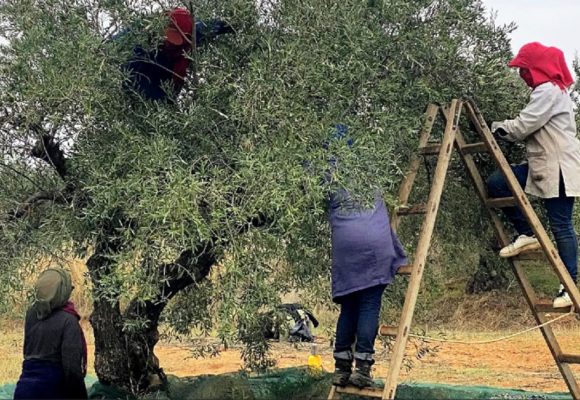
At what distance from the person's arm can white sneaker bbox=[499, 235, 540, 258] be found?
365cm

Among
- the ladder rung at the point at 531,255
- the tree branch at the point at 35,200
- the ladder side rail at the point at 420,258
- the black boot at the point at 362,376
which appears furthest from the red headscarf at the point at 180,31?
the ladder rung at the point at 531,255

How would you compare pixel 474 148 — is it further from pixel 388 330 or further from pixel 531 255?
pixel 388 330


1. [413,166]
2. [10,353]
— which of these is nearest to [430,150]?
[413,166]

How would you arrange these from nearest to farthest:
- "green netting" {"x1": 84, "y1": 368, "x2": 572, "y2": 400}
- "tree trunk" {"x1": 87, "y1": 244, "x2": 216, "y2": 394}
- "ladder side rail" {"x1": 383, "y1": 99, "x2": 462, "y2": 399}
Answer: "ladder side rail" {"x1": 383, "y1": 99, "x2": 462, "y2": 399}, "tree trunk" {"x1": 87, "y1": 244, "x2": 216, "y2": 394}, "green netting" {"x1": 84, "y1": 368, "x2": 572, "y2": 400}

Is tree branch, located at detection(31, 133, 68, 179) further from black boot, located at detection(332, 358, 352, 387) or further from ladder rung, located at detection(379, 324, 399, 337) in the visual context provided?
ladder rung, located at detection(379, 324, 399, 337)

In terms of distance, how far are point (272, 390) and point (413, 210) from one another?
10.1ft

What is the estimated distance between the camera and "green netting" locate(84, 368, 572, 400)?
26.5ft

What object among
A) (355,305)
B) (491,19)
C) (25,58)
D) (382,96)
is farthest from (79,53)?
(491,19)

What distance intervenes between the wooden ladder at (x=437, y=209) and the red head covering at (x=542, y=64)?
20.8 inches

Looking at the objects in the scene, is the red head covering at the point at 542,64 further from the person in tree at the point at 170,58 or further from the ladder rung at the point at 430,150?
the person in tree at the point at 170,58

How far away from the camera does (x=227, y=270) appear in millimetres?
5578

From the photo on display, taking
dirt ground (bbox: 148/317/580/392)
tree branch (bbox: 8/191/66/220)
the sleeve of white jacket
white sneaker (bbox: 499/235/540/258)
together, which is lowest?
dirt ground (bbox: 148/317/580/392)

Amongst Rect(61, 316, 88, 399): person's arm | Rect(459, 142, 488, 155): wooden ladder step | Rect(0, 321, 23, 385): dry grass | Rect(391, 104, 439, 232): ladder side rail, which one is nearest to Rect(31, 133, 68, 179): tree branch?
Rect(61, 316, 88, 399): person's arm

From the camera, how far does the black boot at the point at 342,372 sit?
20.7 ft
